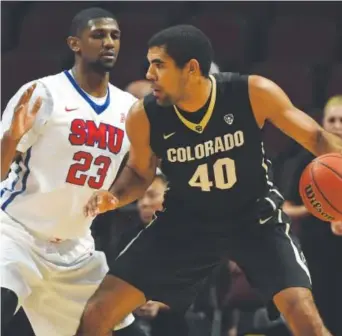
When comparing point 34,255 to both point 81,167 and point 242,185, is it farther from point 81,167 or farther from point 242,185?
point 242,185

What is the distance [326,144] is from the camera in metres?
4.54

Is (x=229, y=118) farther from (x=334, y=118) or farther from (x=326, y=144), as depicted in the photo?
(x=334, y=118)

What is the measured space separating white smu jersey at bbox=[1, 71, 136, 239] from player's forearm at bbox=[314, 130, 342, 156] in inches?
45.1

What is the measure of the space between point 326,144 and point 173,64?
31.0 inches

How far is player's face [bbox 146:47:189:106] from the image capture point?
4703 mm

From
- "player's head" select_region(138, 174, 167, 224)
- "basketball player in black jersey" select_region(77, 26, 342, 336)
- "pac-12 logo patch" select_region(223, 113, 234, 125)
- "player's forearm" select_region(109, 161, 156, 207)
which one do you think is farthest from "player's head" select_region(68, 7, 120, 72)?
"player's head" select_region(138, 174, 167, 224)

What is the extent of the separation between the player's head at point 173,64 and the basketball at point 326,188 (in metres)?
0.70

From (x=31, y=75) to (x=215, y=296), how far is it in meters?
3.21

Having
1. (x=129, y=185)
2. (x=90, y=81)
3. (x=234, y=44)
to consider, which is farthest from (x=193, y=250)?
(x=234, y=44)

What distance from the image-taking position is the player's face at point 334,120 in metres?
6.44

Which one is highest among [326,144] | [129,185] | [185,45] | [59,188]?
[185,45]

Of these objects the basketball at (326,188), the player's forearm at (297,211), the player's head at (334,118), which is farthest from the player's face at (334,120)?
the basketball at (326,188)

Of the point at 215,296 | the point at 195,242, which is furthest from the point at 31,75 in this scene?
the point at 195,242

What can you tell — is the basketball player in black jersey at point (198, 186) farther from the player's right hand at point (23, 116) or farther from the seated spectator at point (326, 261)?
the seated spectator at point (326, 261)
